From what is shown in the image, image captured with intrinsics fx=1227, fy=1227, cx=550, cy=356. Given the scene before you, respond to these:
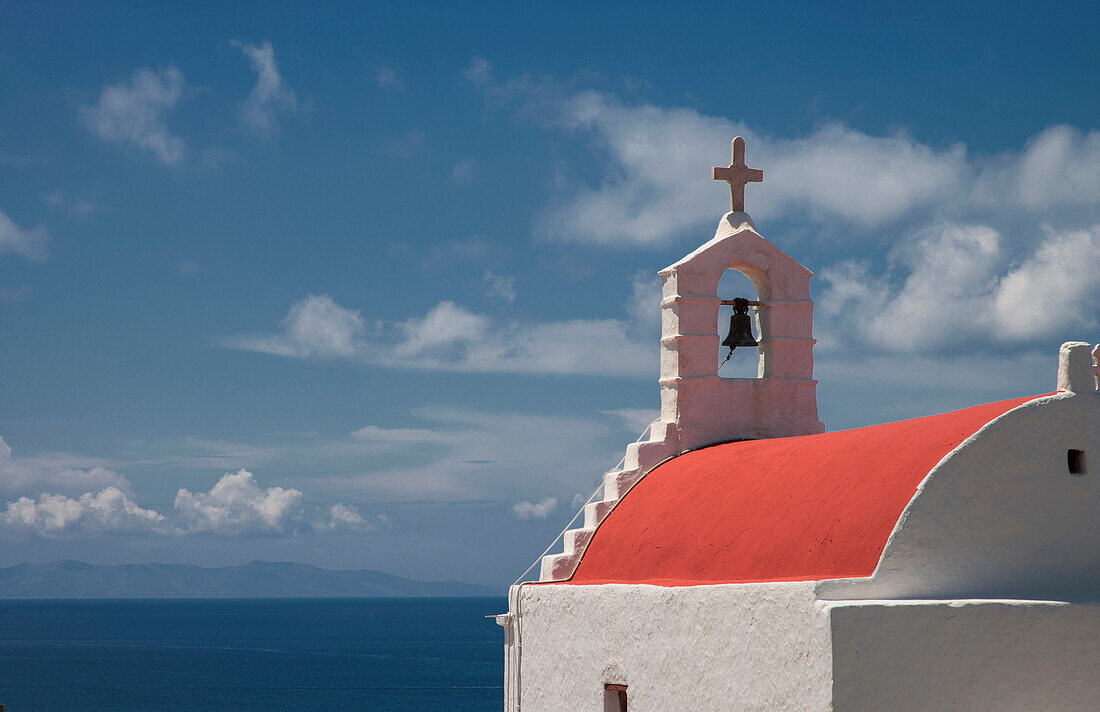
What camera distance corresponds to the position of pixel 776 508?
435 inches

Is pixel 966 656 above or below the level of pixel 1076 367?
below

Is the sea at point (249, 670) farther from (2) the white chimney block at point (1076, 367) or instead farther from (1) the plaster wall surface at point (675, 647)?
(2) the white chimney block at point (1076, 367)

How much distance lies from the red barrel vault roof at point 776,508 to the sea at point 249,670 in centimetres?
5979

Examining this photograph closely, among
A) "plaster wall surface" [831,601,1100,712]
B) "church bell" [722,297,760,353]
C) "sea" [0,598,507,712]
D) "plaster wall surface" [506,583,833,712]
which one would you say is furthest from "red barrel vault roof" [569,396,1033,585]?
"sea" [0,598,507,712]

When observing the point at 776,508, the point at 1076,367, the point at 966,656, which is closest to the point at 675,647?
the point at 776,508

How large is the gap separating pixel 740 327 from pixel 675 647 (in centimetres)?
566

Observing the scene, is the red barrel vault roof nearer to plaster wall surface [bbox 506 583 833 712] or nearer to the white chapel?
the white chapel

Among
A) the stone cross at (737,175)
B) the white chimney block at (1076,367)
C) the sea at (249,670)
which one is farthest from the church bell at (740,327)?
the sea at (249,670)

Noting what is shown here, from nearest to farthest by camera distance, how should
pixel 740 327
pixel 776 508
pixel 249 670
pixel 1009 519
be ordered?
pixel 1009 519 < pixel 776 508 < pixel 740 327 < pixel 249 670

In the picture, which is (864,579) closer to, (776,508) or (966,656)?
(966,656)

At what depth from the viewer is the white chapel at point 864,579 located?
891 centimetres

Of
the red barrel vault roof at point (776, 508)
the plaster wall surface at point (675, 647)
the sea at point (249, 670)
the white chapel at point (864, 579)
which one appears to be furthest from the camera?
the sea at point (249, 670)

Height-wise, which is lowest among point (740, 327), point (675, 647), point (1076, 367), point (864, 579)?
point (675, 647)

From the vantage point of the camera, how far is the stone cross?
15.8 metres
